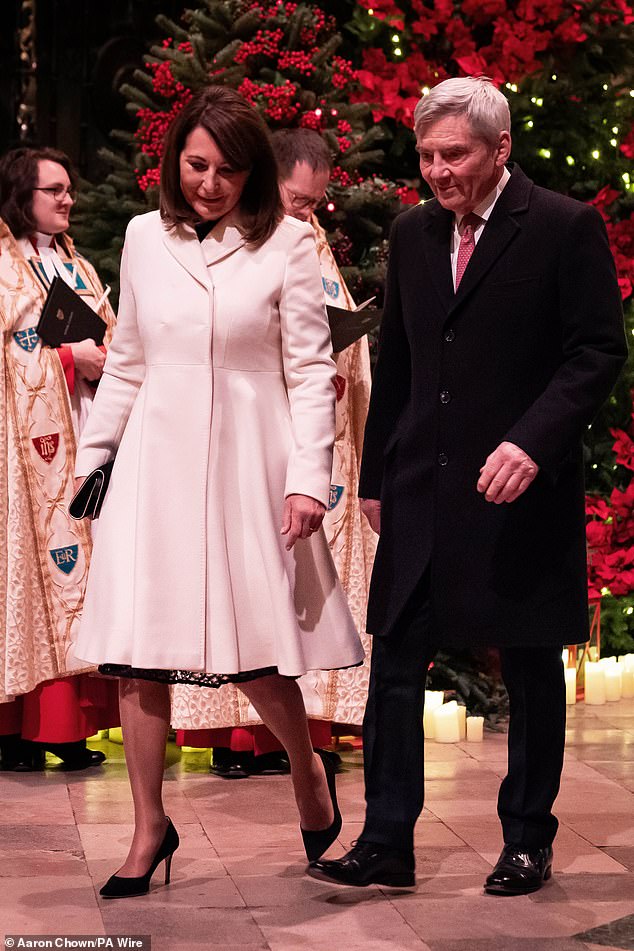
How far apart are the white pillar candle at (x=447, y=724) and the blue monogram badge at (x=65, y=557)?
1.31 m

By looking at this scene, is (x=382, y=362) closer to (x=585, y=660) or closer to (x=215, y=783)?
(x=215, y=783)

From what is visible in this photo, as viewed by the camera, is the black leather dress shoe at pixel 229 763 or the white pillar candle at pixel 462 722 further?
the white pillar candle at pixel 462 722

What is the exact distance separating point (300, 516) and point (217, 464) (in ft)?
0.67

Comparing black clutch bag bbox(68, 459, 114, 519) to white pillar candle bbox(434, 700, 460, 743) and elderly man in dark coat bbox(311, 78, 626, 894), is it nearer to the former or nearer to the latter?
elderly man in dark coat bbox(311, 78, 626, 894)

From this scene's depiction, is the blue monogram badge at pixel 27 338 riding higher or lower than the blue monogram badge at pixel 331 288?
lower

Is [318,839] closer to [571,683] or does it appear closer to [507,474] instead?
[507,474]

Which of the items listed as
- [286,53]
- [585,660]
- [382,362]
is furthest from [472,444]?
[585,660]

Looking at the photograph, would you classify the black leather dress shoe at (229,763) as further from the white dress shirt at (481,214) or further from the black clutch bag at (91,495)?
the white dress shirt at (481,214)

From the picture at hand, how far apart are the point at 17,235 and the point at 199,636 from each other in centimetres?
219

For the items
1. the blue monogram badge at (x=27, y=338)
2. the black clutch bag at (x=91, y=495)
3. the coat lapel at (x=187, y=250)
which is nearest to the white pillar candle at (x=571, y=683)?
the blue monogram badge at (x=27, y=338)

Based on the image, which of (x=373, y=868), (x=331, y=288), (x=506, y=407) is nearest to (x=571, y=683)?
(x=331, y=288)

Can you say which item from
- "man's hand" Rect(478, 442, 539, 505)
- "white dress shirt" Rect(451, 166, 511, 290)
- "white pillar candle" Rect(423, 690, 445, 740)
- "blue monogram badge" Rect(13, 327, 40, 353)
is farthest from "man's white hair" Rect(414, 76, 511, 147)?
"white pillar candle" Rect(423, 690, 445, 740)

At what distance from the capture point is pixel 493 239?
3340mm

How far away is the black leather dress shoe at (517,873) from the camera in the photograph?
3377mm
